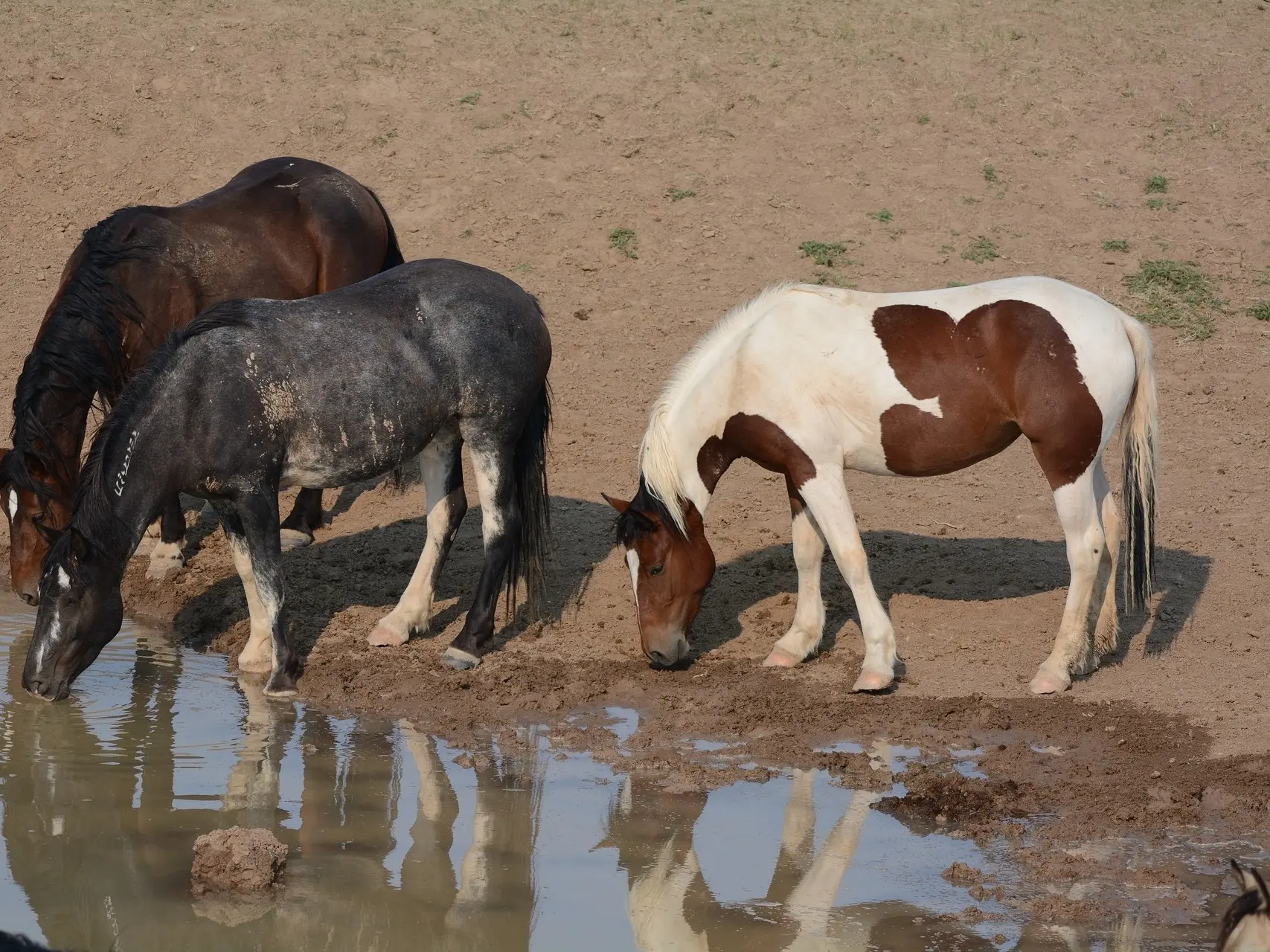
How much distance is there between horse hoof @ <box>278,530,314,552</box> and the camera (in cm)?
881

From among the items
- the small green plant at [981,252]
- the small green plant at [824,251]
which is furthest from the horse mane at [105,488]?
the small green plant at [981,252]

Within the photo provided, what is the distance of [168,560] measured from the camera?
852 centimetres

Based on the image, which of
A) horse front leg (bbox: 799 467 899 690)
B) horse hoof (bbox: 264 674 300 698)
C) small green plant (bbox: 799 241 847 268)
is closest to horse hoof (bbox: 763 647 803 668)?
horse front leg (bbox: 799 467 899 690)

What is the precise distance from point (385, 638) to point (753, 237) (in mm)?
7261

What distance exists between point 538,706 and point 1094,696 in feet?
8.02

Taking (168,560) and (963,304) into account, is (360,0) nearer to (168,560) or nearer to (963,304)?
(168,560)

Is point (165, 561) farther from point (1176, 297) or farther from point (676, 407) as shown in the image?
point (1176, 297)

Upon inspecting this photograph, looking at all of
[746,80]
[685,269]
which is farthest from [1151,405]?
[746,80]

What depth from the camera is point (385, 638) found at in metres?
7.47

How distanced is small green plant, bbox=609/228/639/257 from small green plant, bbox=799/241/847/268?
Answer: 4.80ft

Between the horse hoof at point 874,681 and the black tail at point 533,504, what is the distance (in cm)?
180

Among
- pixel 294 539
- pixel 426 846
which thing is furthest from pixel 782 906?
pixel 294 539

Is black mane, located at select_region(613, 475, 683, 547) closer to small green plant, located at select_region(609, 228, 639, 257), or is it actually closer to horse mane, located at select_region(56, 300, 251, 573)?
horse mane, located at select_region(56, 300, 251, 573)

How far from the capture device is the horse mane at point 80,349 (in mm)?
7055
